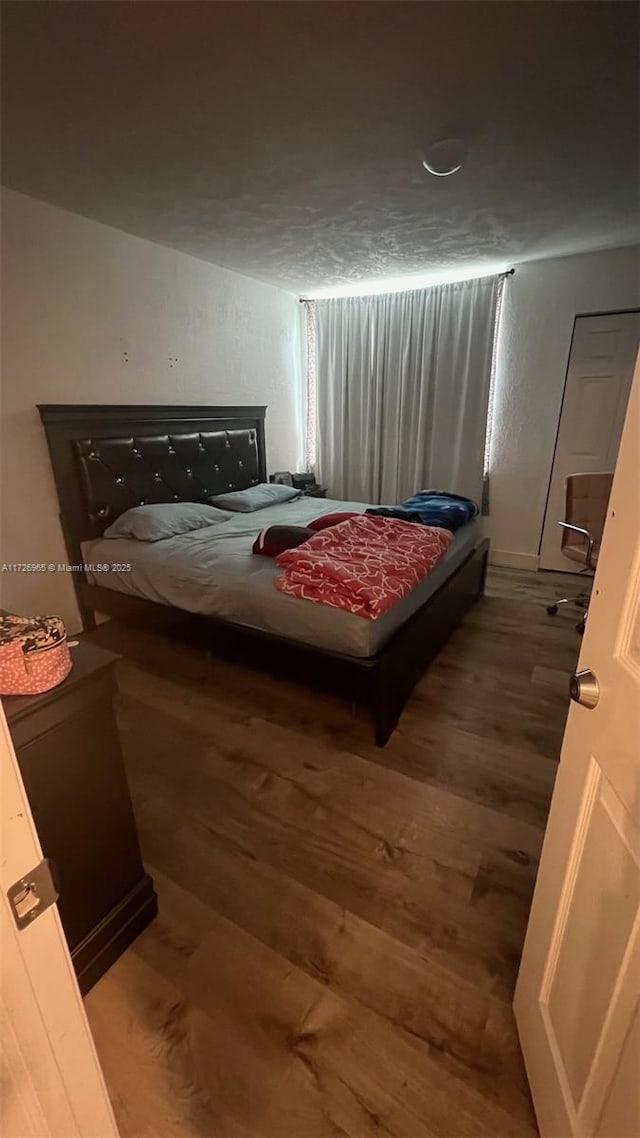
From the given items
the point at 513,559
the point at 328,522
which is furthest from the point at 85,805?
the point at 513,559

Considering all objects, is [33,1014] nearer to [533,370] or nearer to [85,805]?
[85,805]

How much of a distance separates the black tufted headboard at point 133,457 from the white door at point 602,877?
9.54ft

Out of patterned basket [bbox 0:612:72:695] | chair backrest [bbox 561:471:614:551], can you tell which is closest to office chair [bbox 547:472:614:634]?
chair backrest [bbox 561:471:614:551]

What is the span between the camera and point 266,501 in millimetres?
3883

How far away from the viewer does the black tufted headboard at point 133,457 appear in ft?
9.29

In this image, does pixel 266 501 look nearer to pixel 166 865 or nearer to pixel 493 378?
pixel 493 378

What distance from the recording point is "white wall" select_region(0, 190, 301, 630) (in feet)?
8.35

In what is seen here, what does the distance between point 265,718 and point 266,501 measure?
2.06m

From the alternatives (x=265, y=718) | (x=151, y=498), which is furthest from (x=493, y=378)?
(x=265, y=718)

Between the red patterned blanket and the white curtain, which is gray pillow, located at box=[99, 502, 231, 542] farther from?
the white curtain

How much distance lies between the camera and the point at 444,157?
6.89 ft

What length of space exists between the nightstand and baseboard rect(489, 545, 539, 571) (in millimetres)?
3955

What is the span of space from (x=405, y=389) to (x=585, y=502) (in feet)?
6.59

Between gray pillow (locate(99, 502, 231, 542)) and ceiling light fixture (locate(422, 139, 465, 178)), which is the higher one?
ceiling light fixture (locate(422, 139, 465, 178))
